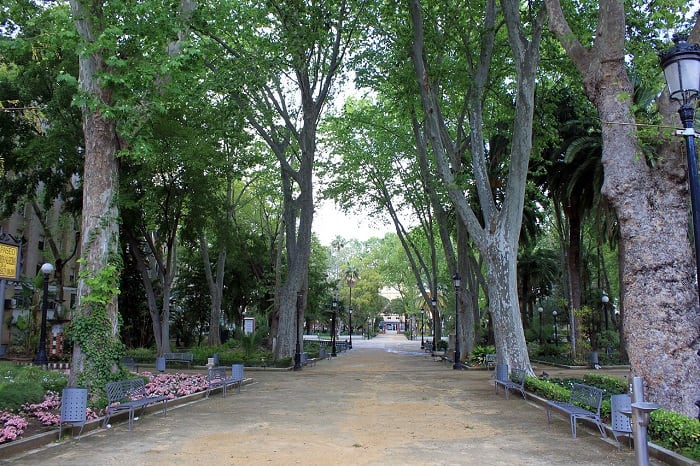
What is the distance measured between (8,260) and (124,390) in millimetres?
3315

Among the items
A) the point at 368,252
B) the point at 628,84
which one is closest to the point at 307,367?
the point at 628,84

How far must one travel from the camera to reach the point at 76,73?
60.4 feet

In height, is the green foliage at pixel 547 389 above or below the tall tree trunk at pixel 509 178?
below

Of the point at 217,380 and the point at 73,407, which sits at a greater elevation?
the point at 73,407

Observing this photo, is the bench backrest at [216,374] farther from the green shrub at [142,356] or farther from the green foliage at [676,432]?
the green shrub at [142,356]

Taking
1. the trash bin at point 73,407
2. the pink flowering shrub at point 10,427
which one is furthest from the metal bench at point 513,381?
the pink flowering shrub at point 10,427

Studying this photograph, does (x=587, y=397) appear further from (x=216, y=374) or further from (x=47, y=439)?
(x=216, y=374)

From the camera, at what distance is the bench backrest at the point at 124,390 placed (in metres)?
9.39

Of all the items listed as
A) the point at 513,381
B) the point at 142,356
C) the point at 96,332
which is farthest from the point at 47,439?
the point at 142,356

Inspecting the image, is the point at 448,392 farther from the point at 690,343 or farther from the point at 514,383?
the point at 690,343

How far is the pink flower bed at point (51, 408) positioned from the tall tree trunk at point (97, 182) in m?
1.42

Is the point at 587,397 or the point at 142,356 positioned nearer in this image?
the point at 587,397

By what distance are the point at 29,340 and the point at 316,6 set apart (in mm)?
20108

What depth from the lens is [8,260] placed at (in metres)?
9.86
